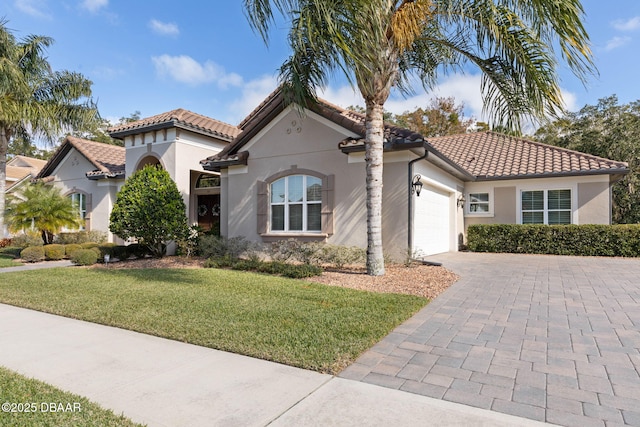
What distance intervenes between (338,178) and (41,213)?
40.0ft

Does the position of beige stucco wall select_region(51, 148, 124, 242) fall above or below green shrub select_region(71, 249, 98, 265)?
above

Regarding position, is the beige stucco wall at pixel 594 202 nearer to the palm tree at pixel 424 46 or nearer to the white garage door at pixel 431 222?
the white garage door at pixel 431 222

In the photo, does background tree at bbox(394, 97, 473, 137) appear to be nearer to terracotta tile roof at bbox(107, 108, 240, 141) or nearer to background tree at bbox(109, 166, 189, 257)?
terracotta tile roof at bbox(107, 108, 240, 141)

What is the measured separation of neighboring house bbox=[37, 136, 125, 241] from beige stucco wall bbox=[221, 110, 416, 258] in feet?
26.2

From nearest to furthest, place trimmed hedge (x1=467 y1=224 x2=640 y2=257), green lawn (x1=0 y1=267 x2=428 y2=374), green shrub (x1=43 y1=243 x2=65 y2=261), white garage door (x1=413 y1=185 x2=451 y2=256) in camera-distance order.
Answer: green lawn (x1=0 y1=267 x2=428 y2=374)
white garage door (x1=413 y1=185 x2=451 y2=256)
trimmed hedge (x1=467 y1=224 x2=640 y2=257)
green shrub (x1=43 y1=243 x2=65 y2=261)

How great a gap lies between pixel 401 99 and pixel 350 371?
9802mm

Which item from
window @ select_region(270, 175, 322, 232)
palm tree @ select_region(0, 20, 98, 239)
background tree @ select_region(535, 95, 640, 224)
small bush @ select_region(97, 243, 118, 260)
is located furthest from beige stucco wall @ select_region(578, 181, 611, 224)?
palm tree @ select_region(0, 20, 98, 239)

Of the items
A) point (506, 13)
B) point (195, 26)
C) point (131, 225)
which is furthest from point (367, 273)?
point (195, 26)

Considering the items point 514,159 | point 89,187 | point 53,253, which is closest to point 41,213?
point 53,253

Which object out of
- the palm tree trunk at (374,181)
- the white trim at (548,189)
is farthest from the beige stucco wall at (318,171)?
the white trim at (548,189)

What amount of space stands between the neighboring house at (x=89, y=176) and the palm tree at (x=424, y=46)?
13.1 m

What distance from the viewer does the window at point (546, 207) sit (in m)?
15.8

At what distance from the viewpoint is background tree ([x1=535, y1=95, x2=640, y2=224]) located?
77.9 feet

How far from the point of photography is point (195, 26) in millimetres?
13945
